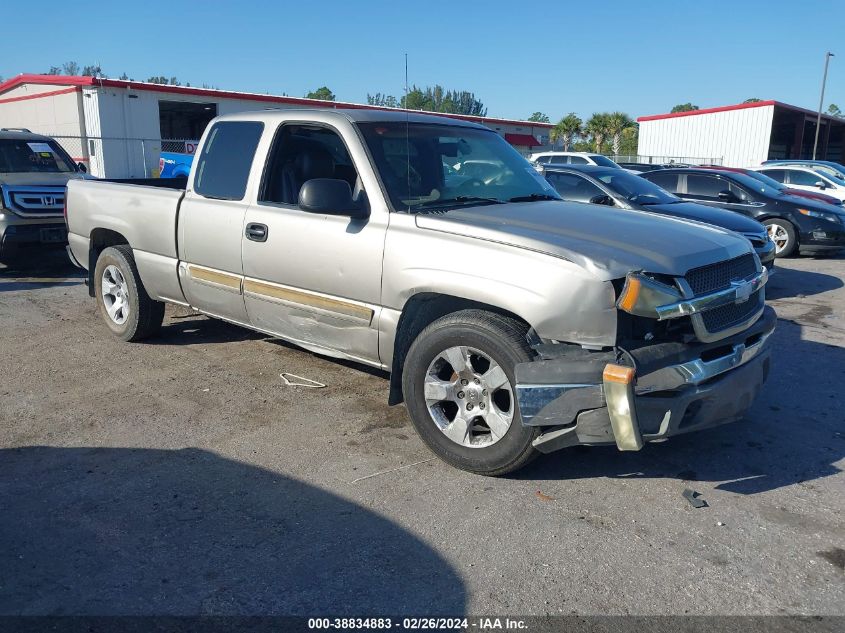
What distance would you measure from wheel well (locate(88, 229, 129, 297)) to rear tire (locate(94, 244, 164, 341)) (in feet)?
0.24

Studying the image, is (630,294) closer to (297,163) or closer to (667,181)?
(297,163)

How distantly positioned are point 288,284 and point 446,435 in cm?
160

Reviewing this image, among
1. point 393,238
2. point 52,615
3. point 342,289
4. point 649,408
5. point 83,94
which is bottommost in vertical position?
point 52,615

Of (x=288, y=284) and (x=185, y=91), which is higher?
(x=185, y=91)

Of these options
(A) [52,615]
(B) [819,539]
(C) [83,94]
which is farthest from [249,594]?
(C) [83,94]

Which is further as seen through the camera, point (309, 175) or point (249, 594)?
point (309, 175)

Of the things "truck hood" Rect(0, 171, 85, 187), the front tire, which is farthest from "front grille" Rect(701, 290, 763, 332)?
"truck hood" Rect(0, 171, 85, 187)

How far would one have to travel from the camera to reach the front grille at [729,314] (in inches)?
150

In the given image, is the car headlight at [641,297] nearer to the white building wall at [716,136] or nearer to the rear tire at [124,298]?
the rear tire at [124,298]

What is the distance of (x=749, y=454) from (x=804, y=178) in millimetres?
18571

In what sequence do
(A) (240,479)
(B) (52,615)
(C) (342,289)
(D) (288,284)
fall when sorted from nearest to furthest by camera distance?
(B) (52,615) → (A) (240,479) → (C) (342,289) → (D) (288,284)

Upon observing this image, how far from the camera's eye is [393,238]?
4.28 metres

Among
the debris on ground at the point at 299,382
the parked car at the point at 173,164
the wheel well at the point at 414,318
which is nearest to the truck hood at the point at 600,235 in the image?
the wheel well at the point at 414,318

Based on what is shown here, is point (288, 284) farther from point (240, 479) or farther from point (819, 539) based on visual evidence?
point (819, 539)
